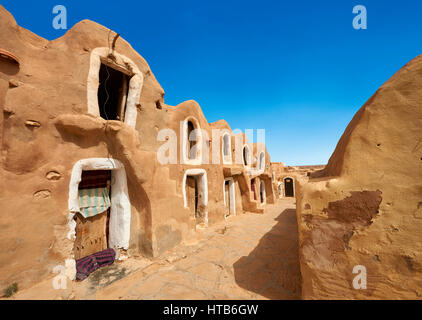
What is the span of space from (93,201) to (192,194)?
4300 millimetres

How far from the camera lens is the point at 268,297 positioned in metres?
3.21

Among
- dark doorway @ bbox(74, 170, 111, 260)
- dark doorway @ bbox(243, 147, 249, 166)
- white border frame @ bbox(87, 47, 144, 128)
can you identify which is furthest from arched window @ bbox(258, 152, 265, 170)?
dark doorway @ bbox(74, 170, 111, 260)

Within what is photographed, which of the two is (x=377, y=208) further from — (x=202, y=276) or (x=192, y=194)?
(x=192, y=194)

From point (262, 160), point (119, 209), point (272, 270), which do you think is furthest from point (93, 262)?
point (262, 160)

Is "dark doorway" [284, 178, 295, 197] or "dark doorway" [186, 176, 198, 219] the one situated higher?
"dark doorway" [186, 176, 198, 219]

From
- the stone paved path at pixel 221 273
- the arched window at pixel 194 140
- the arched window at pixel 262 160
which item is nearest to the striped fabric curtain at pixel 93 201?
the stone paved path at pixel 221 273

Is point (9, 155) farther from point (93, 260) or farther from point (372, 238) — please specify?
point (372, 238)

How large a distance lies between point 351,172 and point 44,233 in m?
5.70

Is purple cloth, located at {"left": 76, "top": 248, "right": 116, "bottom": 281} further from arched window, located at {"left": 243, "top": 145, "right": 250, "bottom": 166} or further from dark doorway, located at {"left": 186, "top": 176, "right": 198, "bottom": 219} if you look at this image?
arched window, located at {"left": 243, "top": 145, "right": 250, "bottom": 166}

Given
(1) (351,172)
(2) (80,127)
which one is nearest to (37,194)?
(2) (80,127)

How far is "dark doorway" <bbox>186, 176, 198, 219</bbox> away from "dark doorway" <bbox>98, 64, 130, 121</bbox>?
13.0 feet

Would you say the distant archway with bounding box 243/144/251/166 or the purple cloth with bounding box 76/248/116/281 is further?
the distant archway with bounding box 243/144/251/166

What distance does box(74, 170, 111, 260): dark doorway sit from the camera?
427 cm

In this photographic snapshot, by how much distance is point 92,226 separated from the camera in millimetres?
4555
